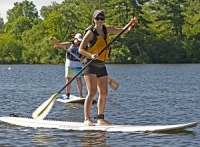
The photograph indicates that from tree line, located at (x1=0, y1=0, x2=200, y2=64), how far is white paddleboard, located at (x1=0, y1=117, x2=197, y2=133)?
65.3 metres

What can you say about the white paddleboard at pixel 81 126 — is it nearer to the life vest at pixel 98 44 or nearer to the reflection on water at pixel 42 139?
the reflection on water at pixel 42 139

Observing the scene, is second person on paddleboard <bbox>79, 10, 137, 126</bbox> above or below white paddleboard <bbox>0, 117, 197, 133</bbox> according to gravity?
above

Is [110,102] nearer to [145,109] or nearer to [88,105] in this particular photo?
[145,109]

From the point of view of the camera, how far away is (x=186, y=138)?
37.0 feet

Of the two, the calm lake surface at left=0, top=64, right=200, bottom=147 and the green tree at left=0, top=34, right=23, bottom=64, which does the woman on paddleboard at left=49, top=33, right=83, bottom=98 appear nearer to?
the calm lake surface at left=0, top=64, right=200, bottom=147

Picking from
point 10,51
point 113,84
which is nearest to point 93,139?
point 113,84

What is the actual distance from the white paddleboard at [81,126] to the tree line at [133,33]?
65.3 m

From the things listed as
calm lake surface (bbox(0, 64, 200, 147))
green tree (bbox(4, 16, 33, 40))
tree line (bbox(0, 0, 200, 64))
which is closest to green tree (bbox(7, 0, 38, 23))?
green tree (bbox(4, 16, 33, 40))

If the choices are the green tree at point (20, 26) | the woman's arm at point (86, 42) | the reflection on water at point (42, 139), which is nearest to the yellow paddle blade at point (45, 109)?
the reflection on water at point (42, 139)

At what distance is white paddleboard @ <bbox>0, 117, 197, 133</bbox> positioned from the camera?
461 inches

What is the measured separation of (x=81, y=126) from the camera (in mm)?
12117

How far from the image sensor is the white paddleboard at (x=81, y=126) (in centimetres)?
1171

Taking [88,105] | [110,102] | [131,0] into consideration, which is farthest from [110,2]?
[88,105]

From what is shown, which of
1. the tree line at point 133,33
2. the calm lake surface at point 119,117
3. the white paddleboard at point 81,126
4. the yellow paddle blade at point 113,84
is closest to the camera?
the calm lake surface at point 119,117
